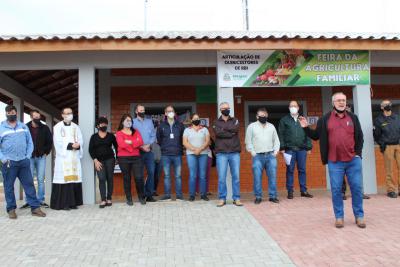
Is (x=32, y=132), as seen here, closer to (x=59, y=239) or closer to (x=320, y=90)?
(x=59, y=239)

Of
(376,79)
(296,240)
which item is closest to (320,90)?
(376,79)

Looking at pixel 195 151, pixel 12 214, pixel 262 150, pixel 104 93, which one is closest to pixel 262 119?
pixel 262 150

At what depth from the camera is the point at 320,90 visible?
10367 millimetres

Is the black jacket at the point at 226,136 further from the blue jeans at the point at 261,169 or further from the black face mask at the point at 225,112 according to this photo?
the blue jeans at the point at 261,169

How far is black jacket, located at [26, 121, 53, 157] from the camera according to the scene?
25.1ft

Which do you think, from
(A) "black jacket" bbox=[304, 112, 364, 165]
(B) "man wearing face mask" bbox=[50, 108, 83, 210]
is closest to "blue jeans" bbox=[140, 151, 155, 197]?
(B) "man wearing face mask" bbox=[50, 108, 83, 210]

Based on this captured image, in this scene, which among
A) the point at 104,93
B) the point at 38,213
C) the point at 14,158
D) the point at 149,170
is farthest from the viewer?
the point at 104,93

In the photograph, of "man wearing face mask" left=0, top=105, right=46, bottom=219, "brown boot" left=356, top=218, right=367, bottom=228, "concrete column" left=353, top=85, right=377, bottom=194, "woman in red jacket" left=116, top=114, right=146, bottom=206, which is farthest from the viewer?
"concrete column" left=353, top=85, right=377, bottom=194

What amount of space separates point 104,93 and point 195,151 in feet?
10.9

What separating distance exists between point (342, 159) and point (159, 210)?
320 centimetres

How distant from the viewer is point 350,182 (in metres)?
5.70

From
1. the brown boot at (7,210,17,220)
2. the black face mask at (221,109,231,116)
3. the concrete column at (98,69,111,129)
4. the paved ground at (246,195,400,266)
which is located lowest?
the paved ground at (246,195,400,266)

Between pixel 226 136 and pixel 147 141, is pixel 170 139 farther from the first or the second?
pixel 226 136

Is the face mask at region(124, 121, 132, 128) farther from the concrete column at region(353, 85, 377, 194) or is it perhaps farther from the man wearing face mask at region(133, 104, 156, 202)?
the concrete column at region(353, 85, 377, 194)
